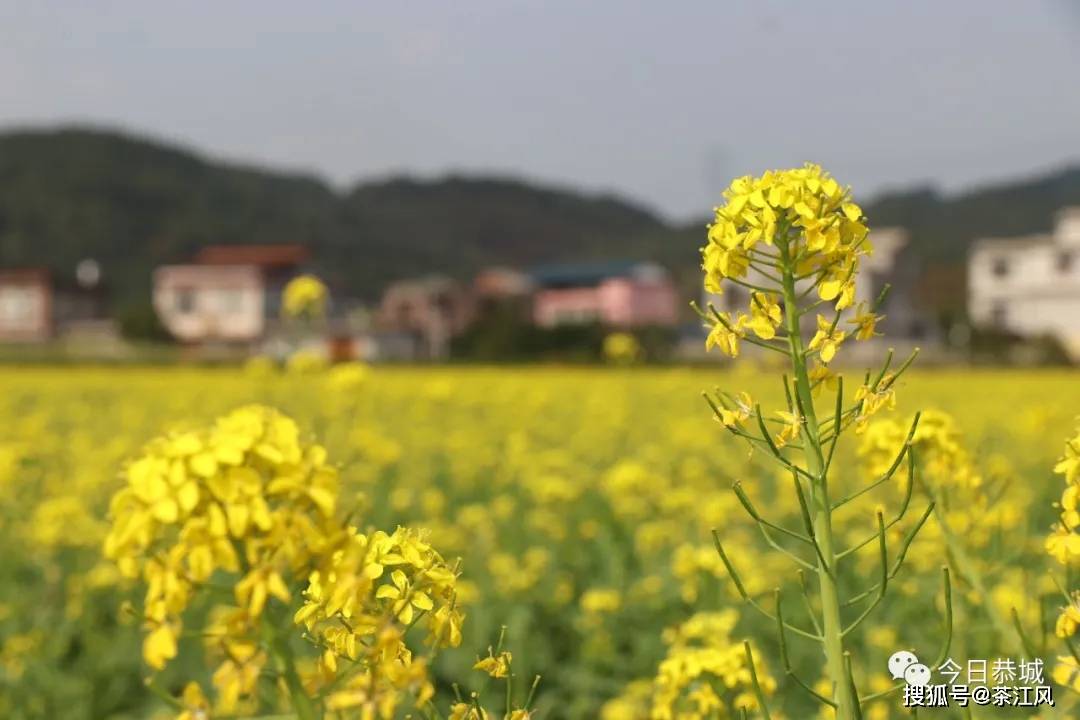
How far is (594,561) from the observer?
195 inches

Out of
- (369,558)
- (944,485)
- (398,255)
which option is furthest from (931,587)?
(398,255)

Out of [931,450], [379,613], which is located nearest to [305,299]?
[931,450]

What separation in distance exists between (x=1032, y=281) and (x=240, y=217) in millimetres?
51980

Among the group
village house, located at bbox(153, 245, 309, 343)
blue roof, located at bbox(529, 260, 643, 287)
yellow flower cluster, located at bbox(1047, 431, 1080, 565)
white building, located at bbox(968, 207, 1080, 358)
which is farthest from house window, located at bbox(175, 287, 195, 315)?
yellow flower cluster, located at bbox(1047, 431, 1080, 565)

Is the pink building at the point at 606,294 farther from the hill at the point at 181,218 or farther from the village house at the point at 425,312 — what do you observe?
the hill at the point at 181,218

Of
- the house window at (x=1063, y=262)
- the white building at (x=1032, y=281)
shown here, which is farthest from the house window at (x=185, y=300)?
the house window at (x=1063, y=262)

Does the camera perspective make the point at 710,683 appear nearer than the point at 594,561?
Yes

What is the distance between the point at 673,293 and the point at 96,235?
34.8m

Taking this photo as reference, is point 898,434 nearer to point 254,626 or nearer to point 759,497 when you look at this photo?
point 254,626

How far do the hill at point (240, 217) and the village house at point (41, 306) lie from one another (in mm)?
6152

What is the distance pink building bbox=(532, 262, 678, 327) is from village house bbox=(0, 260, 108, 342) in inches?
859

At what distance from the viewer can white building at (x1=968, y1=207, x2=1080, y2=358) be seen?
4266 cm

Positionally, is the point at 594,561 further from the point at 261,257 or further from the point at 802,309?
the point at 261,257

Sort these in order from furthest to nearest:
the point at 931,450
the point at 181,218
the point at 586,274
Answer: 1. the point at 181,218
2. the point at 586,274
3. the point at 931,450
